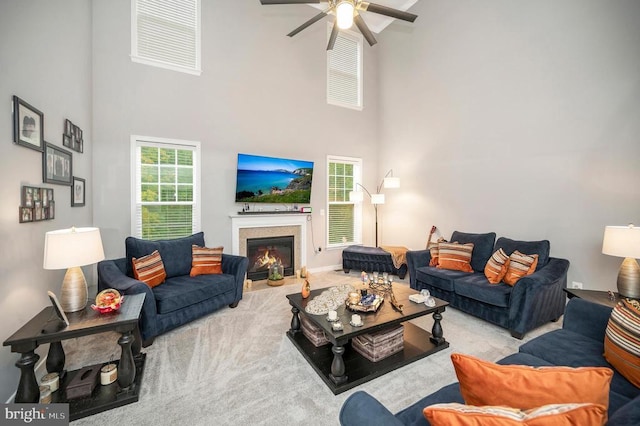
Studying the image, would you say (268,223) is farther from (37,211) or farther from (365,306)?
(37,211)

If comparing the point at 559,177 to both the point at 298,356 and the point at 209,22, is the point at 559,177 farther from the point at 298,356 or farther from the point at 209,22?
the point at 209,22

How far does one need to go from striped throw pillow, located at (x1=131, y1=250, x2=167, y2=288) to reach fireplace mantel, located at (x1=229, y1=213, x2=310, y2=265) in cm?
141

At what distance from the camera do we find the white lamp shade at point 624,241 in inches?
87.7

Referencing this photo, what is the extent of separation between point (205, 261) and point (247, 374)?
70.0 inches

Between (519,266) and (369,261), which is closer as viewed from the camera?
(519,266)

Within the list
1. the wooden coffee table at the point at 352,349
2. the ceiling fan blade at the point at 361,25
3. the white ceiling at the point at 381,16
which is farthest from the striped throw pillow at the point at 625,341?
the white ceiling at the point at 381,16

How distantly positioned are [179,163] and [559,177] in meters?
5.27

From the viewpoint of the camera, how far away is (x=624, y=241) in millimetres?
2273

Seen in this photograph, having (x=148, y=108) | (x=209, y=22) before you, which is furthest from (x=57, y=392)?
(x=209, y=22)

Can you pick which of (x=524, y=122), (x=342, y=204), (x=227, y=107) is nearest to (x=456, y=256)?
(x=524, y=122)

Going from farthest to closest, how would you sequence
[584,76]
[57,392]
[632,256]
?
[584,76] < [632,256] < [57,392]

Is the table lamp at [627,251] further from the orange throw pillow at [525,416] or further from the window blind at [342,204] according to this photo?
the window blind at [342,204]

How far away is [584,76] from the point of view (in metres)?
3.12

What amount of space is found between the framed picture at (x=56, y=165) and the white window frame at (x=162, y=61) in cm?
190
